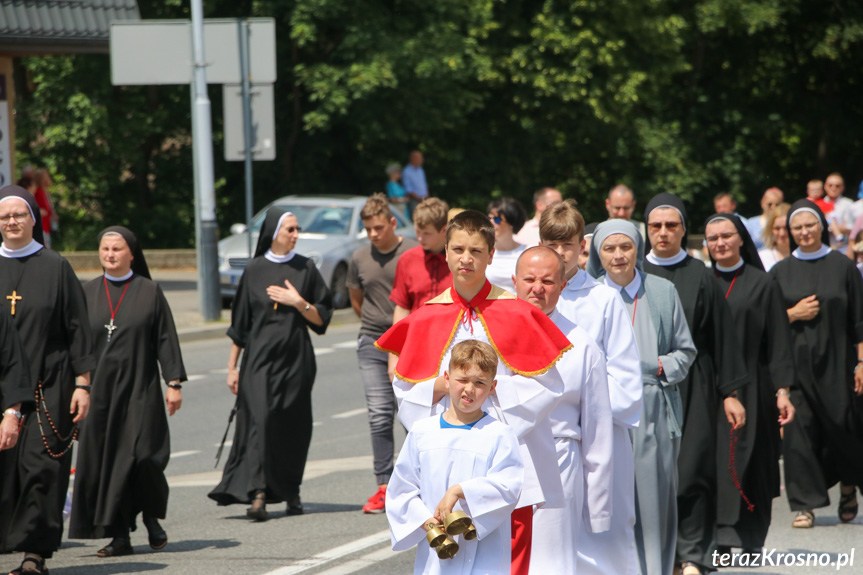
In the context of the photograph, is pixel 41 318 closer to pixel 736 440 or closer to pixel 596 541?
pixel 596 541

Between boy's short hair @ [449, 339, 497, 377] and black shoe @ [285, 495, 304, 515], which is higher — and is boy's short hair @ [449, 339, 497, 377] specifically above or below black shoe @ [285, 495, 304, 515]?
above

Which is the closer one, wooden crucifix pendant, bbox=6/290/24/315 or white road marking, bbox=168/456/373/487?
wooden crucifix pendant, bbox=6/290/24/315

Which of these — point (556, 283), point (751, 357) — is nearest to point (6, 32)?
point (751, 357)

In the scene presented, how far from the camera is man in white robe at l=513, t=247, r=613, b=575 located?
5.66 meters

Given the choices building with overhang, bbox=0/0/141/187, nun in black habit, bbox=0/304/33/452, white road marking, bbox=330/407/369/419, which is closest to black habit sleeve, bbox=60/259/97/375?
nun in black habit, bbox=0/304/33/452

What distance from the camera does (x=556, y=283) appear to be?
5.73 m

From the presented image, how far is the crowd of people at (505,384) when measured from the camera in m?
5.29

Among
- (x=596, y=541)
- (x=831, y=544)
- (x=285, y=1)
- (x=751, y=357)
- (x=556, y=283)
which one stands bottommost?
(x=831, y=544)

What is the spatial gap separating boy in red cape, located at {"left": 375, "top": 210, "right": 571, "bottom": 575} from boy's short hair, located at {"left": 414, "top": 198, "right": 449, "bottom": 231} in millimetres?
3709

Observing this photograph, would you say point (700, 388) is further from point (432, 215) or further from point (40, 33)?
point (40, 33)

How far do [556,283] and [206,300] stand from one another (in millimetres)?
15551

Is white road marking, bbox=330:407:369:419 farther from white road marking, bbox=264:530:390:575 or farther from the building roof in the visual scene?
the building roof

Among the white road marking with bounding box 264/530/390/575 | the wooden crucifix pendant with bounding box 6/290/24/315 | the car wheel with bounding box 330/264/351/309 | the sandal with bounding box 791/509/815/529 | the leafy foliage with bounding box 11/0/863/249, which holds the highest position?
the leafy foliage with bounding box 11/0/863/249

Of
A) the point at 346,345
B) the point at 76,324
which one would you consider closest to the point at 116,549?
the point at 76,324
